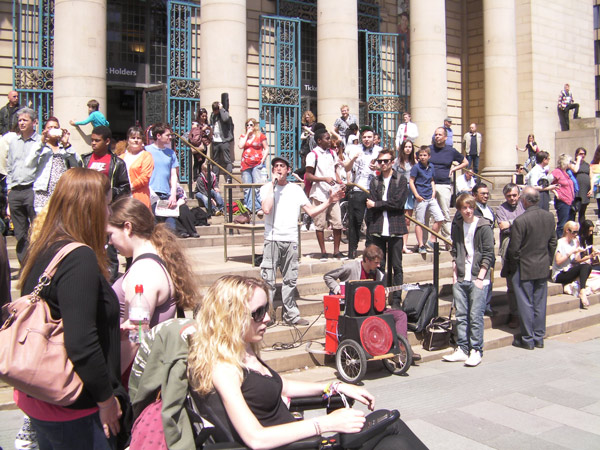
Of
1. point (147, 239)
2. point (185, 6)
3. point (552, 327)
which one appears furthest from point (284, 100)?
point (147, 239)

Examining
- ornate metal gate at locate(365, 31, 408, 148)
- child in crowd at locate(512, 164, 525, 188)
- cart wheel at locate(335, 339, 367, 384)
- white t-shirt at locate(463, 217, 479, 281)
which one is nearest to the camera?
cart wheel at locate(335, 339, 367, 384)

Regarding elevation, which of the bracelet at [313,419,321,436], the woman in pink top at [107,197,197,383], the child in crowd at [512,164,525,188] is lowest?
the bracelet at [313,419,321,436]

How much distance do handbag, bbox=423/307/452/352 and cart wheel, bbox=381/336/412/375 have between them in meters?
0.88

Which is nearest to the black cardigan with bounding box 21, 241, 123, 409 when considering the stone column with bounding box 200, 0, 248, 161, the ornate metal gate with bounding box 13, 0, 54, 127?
the stone column with bounding box 200, 0, 248, 161

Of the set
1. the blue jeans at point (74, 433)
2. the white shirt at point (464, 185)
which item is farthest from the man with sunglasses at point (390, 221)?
the white shirt at point (464, 185)

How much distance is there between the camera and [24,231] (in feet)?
27.0

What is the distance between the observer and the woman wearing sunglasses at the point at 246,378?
2961 millimetres

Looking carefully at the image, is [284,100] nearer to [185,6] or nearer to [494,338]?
[185,6]

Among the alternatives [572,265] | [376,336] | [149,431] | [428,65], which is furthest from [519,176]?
[149,431]

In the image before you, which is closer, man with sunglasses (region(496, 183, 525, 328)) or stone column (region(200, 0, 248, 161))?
man with sunglasses (region(496, 183, 525, 328))

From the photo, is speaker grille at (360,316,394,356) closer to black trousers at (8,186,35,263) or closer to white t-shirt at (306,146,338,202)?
white t-shirt at (306,146,338,202)

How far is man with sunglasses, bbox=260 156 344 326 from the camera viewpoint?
7.78 metres

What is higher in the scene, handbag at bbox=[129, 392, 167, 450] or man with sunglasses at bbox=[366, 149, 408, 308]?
man with sunglasses at bbox=[366, 149, 408, 308]

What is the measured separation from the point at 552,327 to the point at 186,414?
7.84m
